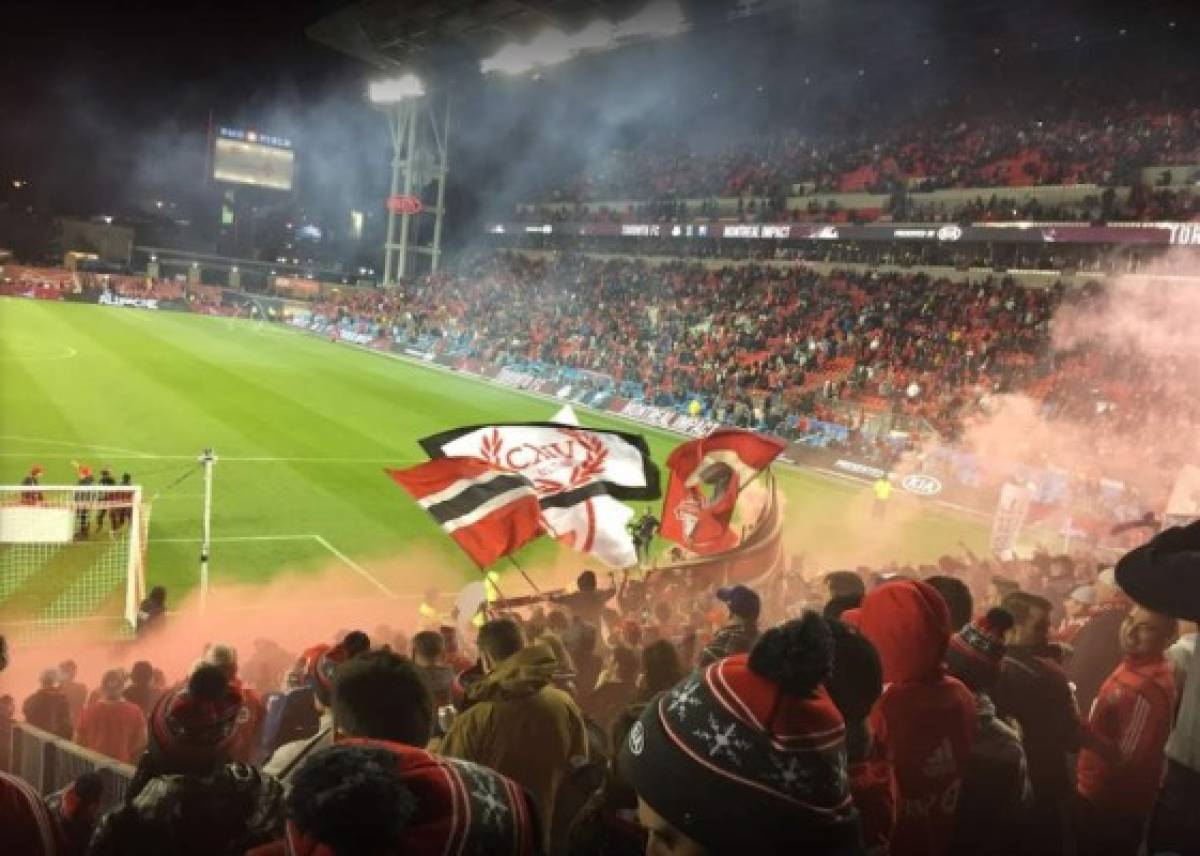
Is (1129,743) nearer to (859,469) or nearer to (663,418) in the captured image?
(859,469)

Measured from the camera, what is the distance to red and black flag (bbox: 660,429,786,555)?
9.73 m

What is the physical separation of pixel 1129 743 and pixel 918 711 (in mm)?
1788

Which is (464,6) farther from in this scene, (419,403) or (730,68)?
(419,403)

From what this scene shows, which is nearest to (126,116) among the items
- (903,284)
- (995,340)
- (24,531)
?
(903,284)

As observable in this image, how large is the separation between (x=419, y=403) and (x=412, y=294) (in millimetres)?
27345

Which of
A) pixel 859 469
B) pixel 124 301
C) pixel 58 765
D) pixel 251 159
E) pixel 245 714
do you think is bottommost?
pixel 859 469

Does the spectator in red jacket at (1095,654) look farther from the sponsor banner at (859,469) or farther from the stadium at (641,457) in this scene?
the sponsor banner at (859,469)

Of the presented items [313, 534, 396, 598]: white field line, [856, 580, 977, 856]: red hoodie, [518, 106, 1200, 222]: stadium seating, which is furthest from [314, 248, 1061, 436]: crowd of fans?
[856, 580, 977, 856]: red hoodie

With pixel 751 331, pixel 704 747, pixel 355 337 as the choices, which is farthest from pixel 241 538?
pixel 355 337

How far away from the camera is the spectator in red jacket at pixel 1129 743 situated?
14.6 ft

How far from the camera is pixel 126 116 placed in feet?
253

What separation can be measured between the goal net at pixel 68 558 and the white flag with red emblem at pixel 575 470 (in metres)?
5.09

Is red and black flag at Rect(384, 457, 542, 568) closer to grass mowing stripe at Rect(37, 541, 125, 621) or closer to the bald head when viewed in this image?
the bald head

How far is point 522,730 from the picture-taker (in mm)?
3809
